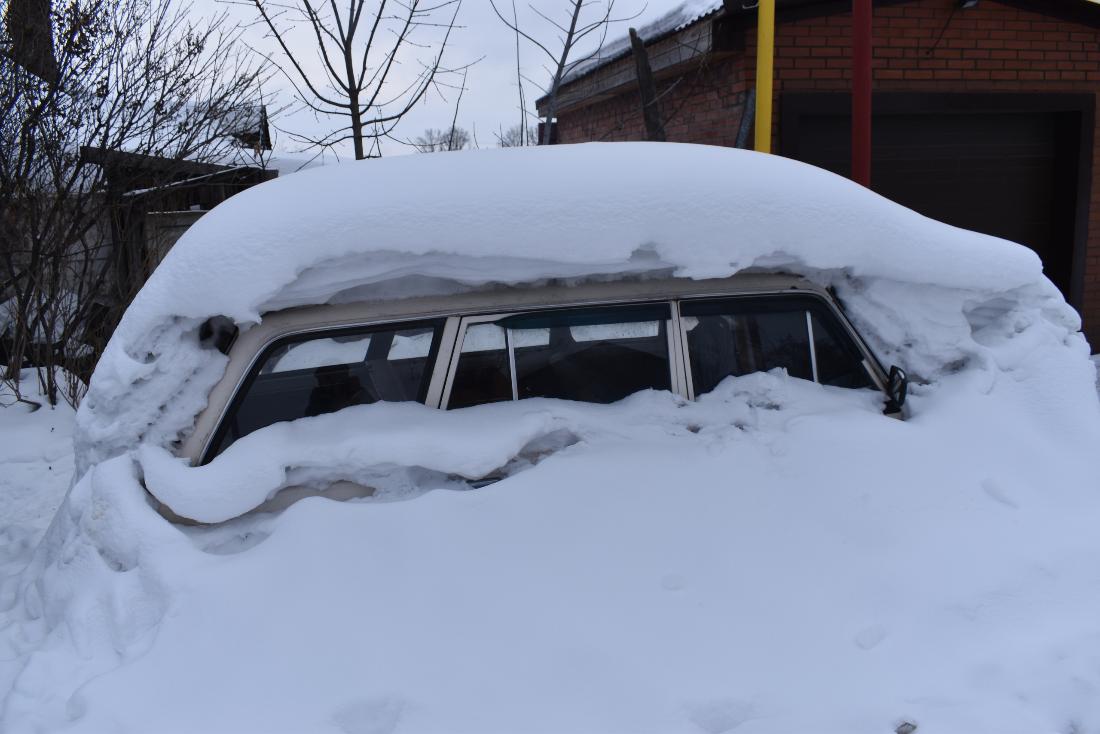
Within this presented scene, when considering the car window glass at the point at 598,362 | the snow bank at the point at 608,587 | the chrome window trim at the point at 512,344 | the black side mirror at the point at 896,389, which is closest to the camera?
the snow bank at the point at 608,587

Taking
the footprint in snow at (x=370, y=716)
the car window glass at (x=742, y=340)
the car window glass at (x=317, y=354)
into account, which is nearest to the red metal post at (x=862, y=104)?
the car window glass at (x=742, y=340)

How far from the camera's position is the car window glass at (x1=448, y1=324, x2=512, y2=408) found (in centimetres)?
296

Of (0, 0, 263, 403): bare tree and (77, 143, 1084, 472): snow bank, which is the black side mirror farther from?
(0, 0, 263, 403): bare tree

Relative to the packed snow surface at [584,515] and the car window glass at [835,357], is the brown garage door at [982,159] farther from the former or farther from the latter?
the packed snow surface at [584,515]

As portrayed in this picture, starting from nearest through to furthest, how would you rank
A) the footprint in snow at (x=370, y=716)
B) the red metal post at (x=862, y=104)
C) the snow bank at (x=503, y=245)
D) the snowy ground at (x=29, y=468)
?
1. the footprint in snow at (x=370, y=716)
2. the snow bank at (x=503, y=245)
3. the snowy ground at (x=29, y=468)
4. the red metal post at (x=862, y=104)

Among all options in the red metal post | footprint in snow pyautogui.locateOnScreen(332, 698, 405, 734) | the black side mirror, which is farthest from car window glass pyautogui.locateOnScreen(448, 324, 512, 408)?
the red metal post

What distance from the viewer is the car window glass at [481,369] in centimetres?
296

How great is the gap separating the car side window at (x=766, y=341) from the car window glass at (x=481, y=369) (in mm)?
745

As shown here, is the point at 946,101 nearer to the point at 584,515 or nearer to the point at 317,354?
the point at 584,515

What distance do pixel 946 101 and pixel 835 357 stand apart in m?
6.29

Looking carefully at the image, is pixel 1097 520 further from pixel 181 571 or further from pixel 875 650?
pixel 181 571

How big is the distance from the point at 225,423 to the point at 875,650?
7.49 feet

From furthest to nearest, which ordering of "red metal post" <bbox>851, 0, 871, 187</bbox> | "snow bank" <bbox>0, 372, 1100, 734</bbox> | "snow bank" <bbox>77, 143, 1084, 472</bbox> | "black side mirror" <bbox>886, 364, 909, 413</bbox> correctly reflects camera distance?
"red metal post" <bbox>851, 0, 871, 187</bbox> < "black side mirror" <bbox>886, 364, 909, 413</bbox> < "snow bank" <bbox>77, 143, 1084, 472</bbox> < "snow bank" <bbox>0, 372, 1100, 734</bbox>

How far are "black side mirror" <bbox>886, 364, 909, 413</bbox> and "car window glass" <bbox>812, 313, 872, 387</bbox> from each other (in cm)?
9
